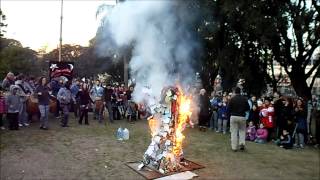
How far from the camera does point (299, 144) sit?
44.7 feet

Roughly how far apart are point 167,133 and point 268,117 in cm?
600

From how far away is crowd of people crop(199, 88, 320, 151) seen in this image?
12047 mm

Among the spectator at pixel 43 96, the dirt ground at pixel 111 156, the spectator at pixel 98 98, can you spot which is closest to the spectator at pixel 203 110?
the dirt ground at pixel 111 156

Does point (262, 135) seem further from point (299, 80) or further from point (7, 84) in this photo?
point (299, 80)

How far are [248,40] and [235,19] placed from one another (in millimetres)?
2032

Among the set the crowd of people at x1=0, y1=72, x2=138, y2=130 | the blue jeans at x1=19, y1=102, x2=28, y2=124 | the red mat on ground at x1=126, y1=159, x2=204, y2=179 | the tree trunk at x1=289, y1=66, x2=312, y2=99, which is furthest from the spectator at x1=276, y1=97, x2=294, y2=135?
the blue jeans at x1=19, y1=102, x2=28, y2=124

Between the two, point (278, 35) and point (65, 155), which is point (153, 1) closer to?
point (65, 155)

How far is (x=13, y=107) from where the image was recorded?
13516mm

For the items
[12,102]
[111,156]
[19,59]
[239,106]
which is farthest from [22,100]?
[19,59]

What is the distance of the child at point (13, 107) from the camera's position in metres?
13.5

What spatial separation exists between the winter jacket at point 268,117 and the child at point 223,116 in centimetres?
153

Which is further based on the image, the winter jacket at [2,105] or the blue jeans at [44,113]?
the blue jeans at [44,113]

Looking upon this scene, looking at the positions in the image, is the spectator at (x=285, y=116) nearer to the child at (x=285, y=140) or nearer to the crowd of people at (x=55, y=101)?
the child at (x=285, y=140)

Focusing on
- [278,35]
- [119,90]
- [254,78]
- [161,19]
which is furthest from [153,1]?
[254,78]
